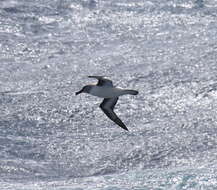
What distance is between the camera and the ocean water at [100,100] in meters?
38.8

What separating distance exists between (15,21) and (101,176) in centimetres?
1887

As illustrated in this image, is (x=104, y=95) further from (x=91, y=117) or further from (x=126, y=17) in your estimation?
(x=126, y=17)

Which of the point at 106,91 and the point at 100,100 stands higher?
the point at 106,91

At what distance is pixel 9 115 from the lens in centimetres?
4547

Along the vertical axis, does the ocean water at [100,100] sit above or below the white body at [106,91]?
below

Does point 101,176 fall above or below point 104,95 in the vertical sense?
below

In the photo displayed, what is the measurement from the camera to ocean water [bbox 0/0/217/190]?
3881cm

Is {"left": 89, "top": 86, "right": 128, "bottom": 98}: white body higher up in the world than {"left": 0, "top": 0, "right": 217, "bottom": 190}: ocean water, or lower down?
higher up

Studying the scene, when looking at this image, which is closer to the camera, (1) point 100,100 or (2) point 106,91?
(2) point 106,91

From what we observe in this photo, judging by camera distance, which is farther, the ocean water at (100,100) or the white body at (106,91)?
the ocean water at (100,100)

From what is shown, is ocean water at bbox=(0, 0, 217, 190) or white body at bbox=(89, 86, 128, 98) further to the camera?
ocean water at bbox=(0, 0, 217, 190)

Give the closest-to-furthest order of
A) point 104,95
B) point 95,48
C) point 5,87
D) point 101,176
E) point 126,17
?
point 104,95 < point 101,176 < point 5,87 < point 95,48 < point 126,17

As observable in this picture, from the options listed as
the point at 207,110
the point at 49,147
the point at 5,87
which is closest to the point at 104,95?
the point at 49,147

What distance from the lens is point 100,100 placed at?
46844 mm
